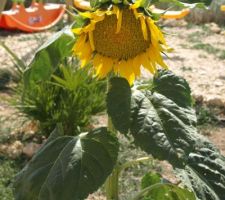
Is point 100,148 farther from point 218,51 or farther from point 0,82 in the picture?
point 218,51

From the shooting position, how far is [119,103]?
54.7 inches

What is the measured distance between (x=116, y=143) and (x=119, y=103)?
0.54 ft

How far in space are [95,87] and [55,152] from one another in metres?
2.39

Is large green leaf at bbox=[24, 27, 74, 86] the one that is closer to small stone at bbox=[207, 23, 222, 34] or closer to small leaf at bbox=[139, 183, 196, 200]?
small leaf at bbox=[139, 183, 196, 200]

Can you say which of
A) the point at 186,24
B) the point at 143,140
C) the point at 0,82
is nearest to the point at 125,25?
the point at 143,140

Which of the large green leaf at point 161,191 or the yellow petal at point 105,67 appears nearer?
the yellow petal at point 105,67

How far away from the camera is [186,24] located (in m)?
8.86

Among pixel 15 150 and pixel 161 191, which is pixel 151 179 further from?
pixel 15 150

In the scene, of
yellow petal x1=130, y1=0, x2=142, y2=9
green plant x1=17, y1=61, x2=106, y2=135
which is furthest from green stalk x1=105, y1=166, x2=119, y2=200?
green plant x1=17, y1=61, x2=106, y2=135

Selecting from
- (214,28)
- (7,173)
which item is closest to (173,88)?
(7,173)

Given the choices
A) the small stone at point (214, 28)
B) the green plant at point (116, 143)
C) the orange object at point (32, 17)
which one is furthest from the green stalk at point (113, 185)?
the small stone at point (214, 28)

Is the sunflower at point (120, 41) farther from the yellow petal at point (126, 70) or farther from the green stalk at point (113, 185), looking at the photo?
the green stalk at point (113, 185)

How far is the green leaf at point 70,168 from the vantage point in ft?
4.66

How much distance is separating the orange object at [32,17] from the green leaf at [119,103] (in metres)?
6.33
